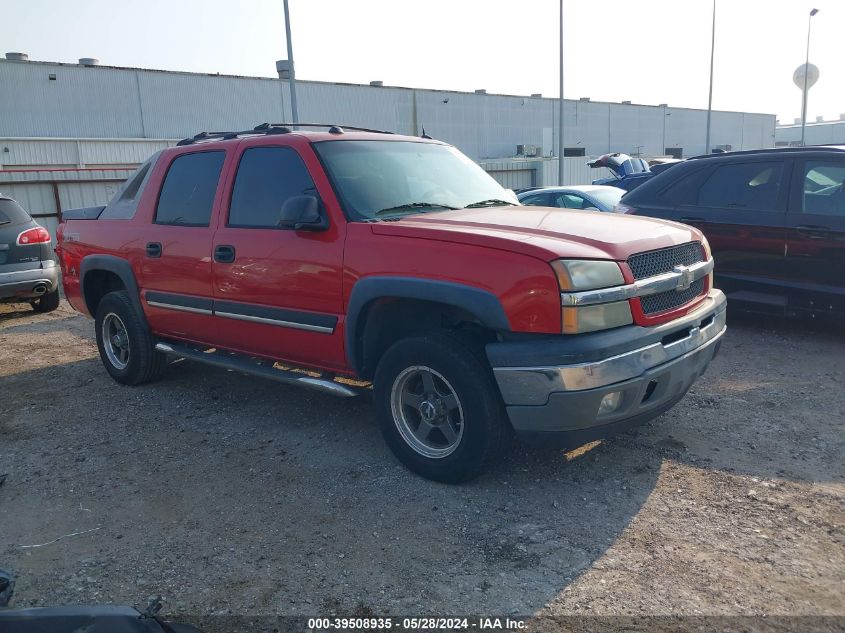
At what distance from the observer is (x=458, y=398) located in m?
3.68

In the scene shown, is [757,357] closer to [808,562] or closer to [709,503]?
[709,503]

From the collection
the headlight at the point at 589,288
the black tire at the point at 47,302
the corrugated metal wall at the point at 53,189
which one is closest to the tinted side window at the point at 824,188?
the headlight at the point at 589,288

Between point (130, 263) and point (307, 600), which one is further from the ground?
point (130, 263)

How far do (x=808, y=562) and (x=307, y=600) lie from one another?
2.14m

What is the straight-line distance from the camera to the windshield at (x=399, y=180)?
4.30m

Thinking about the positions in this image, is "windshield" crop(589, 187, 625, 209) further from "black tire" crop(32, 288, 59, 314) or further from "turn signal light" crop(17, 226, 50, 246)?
"black tire" crop(32, 288, 59, 314)

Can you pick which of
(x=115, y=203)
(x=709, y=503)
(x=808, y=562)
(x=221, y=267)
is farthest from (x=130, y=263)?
(x=808, y=562)

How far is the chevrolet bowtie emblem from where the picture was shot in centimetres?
386

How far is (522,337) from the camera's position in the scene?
345cm

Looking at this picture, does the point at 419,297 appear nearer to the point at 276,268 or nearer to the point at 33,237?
the point at 276,268

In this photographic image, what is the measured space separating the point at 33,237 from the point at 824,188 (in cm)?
893

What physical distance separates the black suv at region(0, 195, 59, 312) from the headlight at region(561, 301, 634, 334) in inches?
312

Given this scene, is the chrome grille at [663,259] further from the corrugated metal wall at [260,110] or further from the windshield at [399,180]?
the corrugated metal wall at [260,110]

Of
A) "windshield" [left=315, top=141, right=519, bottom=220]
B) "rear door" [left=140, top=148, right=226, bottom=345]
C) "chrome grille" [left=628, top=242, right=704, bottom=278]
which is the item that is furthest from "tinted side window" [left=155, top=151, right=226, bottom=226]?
"chrome grille" [left=628, top=242, right=704, bottom=278]
